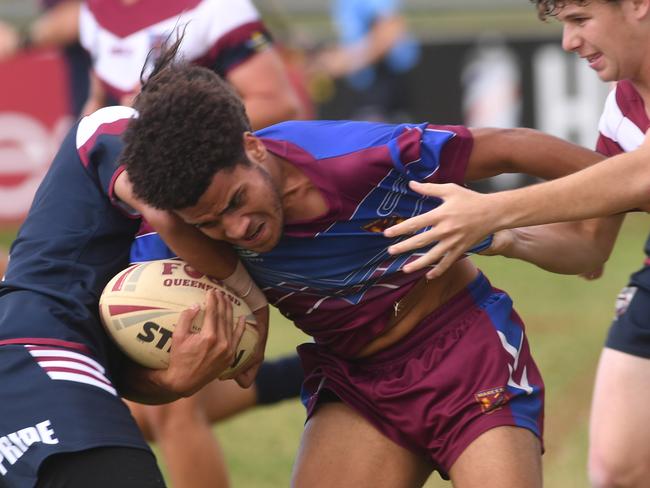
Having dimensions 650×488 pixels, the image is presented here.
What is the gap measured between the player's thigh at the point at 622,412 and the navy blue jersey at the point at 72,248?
1858 mm

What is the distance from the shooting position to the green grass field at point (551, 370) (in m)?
5.76

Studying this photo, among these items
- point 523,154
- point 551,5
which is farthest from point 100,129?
point 551,5

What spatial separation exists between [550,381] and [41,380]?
4.28m

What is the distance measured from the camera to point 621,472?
4363mm

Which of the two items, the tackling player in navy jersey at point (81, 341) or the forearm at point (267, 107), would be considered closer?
the tackling player in navy jersey at point (81, 341)

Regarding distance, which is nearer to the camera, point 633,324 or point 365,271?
point 365,271

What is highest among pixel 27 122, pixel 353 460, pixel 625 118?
pixel 625 118

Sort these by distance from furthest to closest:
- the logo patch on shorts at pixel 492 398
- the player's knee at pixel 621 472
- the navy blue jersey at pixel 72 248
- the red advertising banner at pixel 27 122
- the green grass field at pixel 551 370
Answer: the red advertising banner at pixel 27 122
the green grass field at pixel 551 370
the player's knee at pixel 621 472
the logo patch on shorts at pixel 492 398
the navy blue jersey at pixel 72 248

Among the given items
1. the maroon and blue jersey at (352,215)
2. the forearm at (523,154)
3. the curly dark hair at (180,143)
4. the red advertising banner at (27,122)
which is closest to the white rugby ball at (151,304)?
the maroon and blue jersey at (352,215)

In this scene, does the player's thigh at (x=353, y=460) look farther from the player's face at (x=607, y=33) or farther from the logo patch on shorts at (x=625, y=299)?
the player's face at (x=607, y=33)

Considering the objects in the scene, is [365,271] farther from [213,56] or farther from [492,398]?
[213,56]

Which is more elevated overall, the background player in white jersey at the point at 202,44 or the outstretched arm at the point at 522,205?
the outstretched arm at the point at 522,205

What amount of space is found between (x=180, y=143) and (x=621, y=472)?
6.84 feet

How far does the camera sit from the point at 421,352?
3.86 meters
